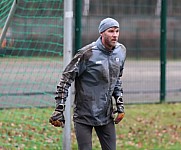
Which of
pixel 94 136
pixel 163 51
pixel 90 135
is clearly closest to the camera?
pixel 90 135

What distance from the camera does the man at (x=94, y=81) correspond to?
691cm

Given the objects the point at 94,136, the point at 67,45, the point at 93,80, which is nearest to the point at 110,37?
the point at 93,80

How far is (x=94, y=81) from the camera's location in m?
6.97

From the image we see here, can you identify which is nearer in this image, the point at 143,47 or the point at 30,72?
the point at 30,72

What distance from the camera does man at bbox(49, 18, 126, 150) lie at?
6.91m

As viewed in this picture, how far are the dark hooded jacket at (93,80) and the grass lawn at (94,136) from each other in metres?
2.46

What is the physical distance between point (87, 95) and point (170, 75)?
8.59 m

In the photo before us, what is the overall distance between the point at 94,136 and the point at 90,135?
3.54m

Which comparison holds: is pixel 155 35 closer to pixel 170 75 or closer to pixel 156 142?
pixel 170 75

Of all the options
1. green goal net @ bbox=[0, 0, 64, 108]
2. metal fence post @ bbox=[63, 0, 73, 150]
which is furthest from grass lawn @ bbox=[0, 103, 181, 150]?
metal fence post @ bbox=[63, 0, 73, 150]

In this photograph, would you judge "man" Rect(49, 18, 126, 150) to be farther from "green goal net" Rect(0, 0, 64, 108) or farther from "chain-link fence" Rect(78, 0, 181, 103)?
"chain-link fence" Rect(78, 0, 181, 103)

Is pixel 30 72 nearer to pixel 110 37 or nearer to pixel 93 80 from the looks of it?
pixel 93 80

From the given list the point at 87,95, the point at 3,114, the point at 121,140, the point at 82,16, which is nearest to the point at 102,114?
Answer: the point at 87,95

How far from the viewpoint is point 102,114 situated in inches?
279
